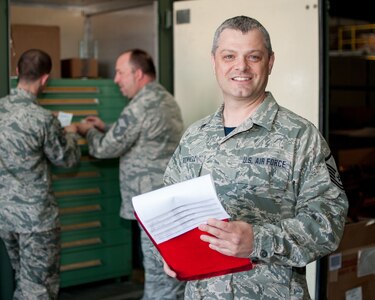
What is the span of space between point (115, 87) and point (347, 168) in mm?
1662

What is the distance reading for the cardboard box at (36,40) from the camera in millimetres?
3982

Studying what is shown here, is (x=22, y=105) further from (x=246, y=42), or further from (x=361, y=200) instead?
(x=361, y=200)

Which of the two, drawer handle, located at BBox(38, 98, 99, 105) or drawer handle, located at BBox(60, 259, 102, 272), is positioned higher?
drawer handle, located at BBox(38, 98, 99, 105)

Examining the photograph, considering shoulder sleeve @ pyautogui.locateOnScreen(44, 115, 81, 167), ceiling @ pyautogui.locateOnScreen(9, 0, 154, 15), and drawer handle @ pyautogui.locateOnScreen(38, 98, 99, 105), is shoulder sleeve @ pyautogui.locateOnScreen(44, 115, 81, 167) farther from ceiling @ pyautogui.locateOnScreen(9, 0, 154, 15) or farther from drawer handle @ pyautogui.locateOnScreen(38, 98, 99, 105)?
ceiling @ pyautogui.locateOnScreen(9, 0, 154, 15)

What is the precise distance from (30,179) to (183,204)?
1.99 m

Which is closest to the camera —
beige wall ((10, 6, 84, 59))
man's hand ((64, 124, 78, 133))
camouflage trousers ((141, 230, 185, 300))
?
camouflage trousers ((141, 230, 185, 300))

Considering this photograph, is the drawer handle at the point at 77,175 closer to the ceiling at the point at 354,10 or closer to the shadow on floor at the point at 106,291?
the shadow on floor at the point at 106,291

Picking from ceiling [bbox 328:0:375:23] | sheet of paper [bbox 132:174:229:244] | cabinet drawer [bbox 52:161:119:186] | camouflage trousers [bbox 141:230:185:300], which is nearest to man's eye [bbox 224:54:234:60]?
sheet of paper [bbox 132:174:229:244]

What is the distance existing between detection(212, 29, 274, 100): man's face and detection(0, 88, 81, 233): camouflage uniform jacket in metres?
1.70

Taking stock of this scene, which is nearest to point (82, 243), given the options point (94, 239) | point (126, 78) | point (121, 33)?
point (94, 239)

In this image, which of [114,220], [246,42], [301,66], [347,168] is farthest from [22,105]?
[347,168]

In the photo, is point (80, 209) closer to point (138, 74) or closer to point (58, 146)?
point (58, 146)

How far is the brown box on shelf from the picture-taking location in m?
4.46

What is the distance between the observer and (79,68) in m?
4.48
